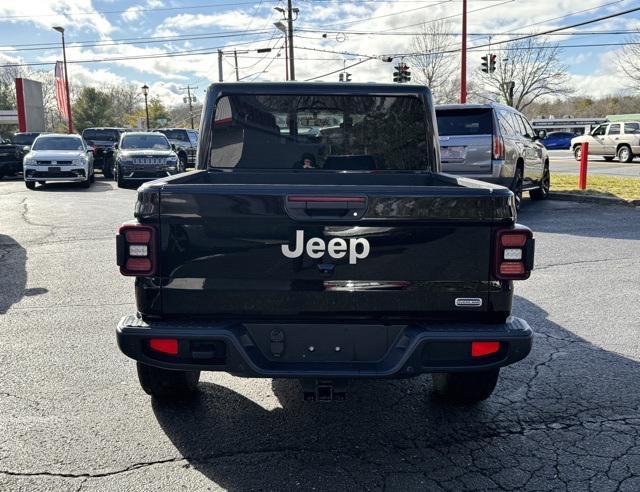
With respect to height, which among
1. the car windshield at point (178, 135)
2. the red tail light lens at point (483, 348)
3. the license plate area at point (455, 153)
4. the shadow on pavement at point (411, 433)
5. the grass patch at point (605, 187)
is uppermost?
the car windshield at point (178, 135)

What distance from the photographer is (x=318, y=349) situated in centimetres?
296

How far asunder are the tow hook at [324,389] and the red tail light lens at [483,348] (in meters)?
0.65

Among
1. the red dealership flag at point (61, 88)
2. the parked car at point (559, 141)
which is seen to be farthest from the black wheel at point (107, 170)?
the parked car at point (559, 141)

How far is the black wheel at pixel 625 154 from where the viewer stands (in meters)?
27.4

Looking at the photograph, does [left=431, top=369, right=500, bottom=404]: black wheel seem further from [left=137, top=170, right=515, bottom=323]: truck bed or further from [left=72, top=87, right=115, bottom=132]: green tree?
[left=72, top=87, right=115, bottom=132]: green tree

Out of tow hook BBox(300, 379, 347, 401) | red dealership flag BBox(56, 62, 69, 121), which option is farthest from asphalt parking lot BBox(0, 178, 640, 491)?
red dealership flag BBox(56, 62, 69, 121)

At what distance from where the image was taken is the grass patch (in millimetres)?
13709

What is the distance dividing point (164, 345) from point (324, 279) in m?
0.85

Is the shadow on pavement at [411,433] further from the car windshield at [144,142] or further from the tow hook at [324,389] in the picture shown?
the car windshield at [144,142]

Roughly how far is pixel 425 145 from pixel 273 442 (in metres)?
2.36

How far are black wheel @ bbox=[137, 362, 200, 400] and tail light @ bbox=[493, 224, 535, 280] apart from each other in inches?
76.2

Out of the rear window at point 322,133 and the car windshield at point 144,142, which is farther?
the car windshield at point 144,142

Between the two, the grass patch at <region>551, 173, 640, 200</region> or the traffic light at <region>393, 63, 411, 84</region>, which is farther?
the traffic light at <region>393, 63, 411, 84</region>

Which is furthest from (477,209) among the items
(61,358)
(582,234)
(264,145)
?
(582,234)
